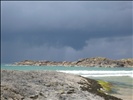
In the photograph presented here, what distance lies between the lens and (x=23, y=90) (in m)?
20.2

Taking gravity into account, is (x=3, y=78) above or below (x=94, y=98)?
above

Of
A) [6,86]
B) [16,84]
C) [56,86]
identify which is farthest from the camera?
[56,86]

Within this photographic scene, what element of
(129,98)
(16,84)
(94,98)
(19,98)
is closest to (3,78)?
(16,84)

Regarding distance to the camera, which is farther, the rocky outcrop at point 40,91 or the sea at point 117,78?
the sea at point 117,78

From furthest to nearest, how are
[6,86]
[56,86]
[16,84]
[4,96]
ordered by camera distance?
[56,86], [16,84], [6,86], [4,96]

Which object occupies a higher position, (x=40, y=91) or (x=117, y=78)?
(x=117, y=78)

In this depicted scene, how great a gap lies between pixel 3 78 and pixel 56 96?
5.53m

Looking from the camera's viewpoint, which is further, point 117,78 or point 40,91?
point 117,78

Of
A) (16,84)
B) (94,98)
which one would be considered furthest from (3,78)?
(94,98)

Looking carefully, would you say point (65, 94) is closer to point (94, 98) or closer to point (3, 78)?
point (94, 98)

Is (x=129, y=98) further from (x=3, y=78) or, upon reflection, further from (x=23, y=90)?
(x=3, y=78)

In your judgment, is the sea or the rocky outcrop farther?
the sea

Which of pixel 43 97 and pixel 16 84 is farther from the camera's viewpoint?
pixel 16 84

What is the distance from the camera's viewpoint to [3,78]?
23.2 meters
